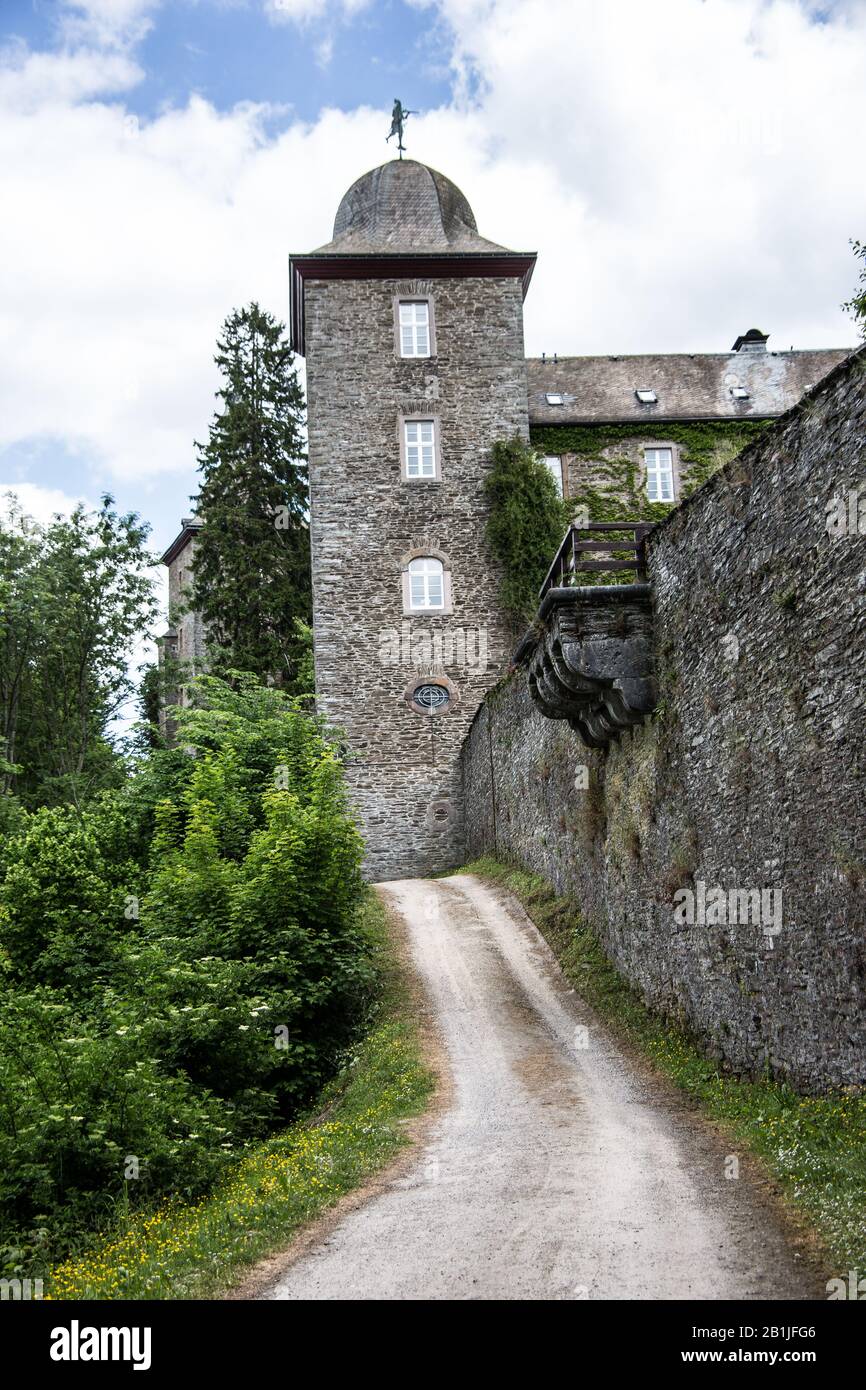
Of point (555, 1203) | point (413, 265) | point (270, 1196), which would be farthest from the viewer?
point (413, 265)

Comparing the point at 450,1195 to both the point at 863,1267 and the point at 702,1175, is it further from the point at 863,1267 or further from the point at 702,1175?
the point at 863,1267

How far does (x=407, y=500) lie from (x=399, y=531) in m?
0.82

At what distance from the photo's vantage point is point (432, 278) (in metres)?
31.5

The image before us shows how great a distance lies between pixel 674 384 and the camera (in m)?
33.5

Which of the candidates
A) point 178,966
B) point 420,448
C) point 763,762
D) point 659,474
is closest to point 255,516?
point 420,448

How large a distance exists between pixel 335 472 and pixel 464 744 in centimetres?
751

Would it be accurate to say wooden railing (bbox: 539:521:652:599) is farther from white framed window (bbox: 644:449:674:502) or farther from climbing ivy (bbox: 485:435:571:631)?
white framed window (bbox: 644:449:674:502)

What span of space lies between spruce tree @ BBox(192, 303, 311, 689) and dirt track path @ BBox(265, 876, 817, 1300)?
22.5 meters

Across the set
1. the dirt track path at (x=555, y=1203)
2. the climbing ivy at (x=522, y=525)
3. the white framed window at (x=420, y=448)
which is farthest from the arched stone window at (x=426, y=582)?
the dirt track path at (x=555, y=1203)

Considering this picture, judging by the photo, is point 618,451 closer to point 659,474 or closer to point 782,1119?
point 659,474

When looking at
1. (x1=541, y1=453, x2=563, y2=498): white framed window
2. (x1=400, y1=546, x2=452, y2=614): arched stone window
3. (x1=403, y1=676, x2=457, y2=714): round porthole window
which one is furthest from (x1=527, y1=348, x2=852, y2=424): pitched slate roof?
(x1=403, y1=676, x2=457, y2=714): round porthole window

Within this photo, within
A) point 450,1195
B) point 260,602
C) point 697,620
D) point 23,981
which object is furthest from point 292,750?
point 260,602

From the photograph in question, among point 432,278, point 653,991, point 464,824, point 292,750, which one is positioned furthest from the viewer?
point 432,278

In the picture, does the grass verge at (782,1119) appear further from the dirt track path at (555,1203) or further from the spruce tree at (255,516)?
the spruce tree at (255,516)
